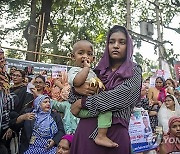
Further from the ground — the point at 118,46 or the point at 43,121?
the point at 118,46

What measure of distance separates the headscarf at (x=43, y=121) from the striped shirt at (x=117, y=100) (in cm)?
252

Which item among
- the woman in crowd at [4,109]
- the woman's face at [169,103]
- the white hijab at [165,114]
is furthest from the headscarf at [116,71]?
the woman's face at [169,103]

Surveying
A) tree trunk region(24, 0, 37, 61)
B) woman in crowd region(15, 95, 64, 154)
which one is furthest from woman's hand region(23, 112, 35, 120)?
tree trunk region(24, 0, 37, 61)

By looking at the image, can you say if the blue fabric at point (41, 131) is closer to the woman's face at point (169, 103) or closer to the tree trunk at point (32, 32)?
the woman's face at point (169, 103)

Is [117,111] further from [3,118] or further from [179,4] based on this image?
[179,4]

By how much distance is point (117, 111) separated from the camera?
214cm

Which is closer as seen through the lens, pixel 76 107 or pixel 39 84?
pixel 76 107

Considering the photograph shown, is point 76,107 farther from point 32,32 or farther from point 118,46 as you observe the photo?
point 32,32

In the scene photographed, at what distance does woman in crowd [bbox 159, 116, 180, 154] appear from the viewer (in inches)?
→ 178

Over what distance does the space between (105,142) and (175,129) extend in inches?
115

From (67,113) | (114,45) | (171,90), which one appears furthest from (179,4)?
(114,45)

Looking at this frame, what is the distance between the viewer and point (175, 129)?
4.76m

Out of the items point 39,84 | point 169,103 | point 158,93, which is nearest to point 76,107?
point 39,84

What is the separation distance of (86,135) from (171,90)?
5.44 m
